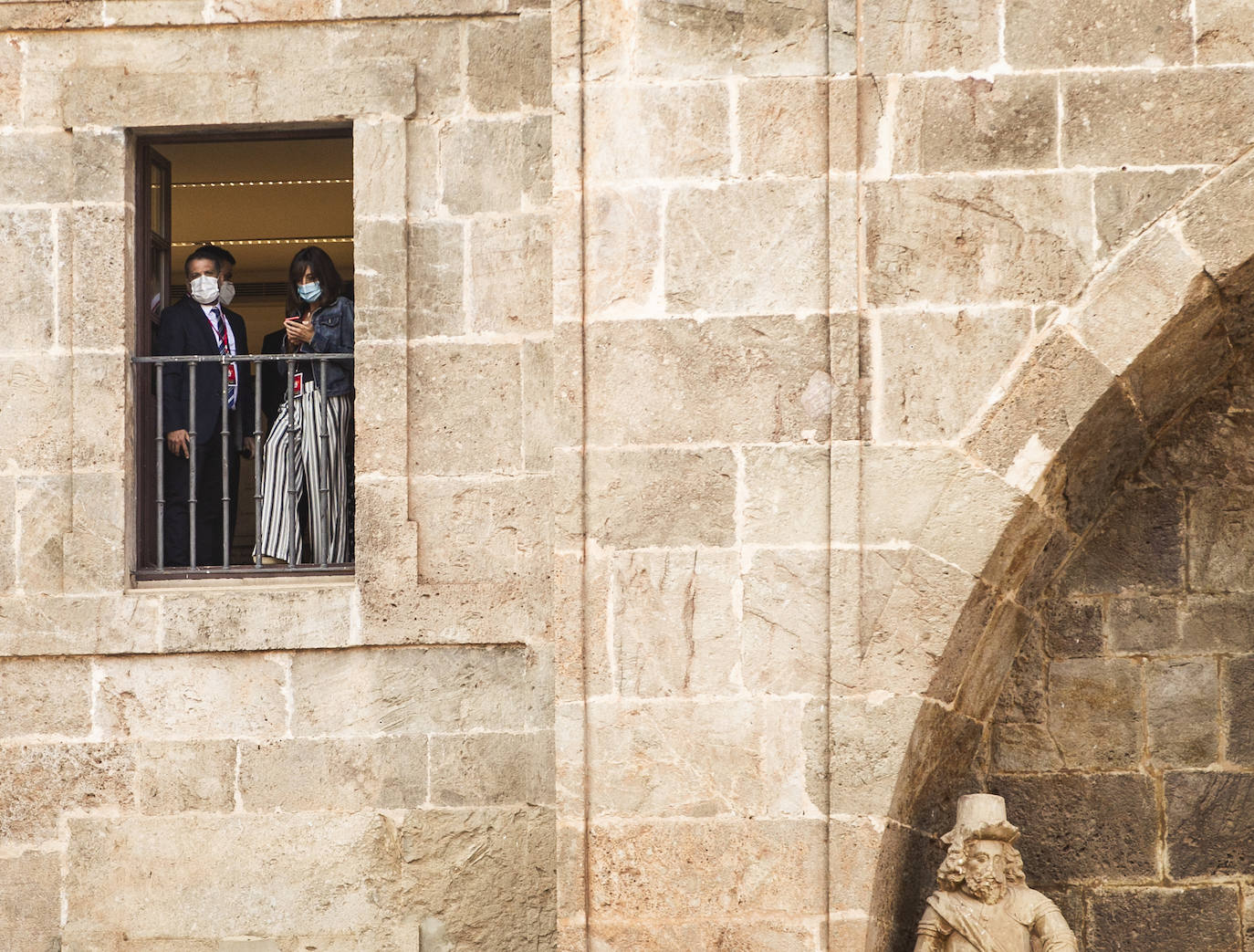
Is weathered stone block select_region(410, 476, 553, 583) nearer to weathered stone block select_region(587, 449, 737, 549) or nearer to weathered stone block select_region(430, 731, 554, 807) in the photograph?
weathered stone block select_region(430, 731, 554, 807)

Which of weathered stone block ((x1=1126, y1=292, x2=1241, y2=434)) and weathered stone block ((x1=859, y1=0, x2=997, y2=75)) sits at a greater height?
weathered stone block ((x1=859, y1=0, x2=997, y2=75))

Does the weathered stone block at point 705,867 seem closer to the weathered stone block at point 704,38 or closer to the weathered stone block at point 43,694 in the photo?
the weathered stone block at point 43,694

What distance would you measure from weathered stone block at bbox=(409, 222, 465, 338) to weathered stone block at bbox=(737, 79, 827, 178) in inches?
45.6

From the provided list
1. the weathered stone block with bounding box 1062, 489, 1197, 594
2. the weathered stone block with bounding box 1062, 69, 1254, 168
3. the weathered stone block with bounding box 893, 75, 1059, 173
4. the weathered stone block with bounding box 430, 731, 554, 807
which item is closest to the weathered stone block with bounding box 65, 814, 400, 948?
the weathered stone block with bounding box 430, 731, 554, 807

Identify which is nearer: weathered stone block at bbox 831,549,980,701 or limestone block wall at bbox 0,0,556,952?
weathered stone block at bbox 831,549,980,701

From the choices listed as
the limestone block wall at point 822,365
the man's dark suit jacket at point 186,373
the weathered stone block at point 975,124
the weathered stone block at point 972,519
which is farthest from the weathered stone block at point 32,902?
the weathered stone block at point 975,124

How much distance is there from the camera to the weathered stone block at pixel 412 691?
5219 mm

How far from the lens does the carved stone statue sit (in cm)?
459

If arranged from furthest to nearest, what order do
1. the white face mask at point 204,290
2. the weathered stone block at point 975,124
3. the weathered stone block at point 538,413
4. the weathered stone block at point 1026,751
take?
1. the white face mask at point 204,290
2. the weathered stone block at point 1026,751
3. the weathered stone block at point 538,413
4. the weathered stone block at point 975,124

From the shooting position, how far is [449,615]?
5.23 metres

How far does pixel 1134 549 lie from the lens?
5.42 m

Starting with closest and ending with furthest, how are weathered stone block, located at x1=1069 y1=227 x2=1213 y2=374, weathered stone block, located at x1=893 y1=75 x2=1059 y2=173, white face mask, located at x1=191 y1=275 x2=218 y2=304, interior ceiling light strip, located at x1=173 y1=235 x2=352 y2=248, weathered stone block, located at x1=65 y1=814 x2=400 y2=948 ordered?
weathered stone block, located at x1=1069 y1=227 x2=1213 y2=374 < weathered stone block, located at x1=893 y1=75 x2=1059 y2=173 < weathered stone block, located at x1=65 y1=814 x2=400 y2=948 < white face mask, located at x1=191 y1=275 x2=218 y2=304 < interior ceiling light strip, located at x1=173 y1=235 x2=352 y2=248

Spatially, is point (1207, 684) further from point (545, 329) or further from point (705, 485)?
point (545, 329)

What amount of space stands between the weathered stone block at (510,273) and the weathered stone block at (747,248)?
78cm
